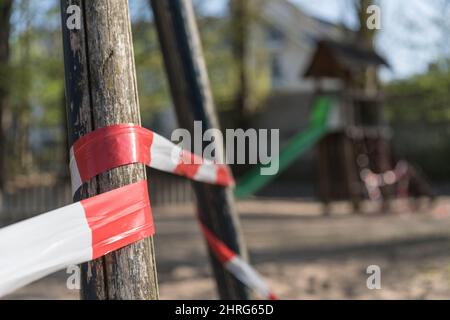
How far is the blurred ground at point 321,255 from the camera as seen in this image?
5.94m

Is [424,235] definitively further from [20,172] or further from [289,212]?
[20,172]

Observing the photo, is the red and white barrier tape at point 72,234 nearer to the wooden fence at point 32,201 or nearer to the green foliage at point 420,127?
the wooden fence at point 32,201

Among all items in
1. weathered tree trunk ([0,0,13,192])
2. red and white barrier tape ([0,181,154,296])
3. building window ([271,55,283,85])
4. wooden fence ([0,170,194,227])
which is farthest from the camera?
building window ([271,55,283,85])

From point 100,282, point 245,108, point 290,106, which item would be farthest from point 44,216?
point 290,106

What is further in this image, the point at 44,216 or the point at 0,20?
the point at 0,20

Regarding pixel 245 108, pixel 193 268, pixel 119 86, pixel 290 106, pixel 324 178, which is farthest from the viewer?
pixel 290 106

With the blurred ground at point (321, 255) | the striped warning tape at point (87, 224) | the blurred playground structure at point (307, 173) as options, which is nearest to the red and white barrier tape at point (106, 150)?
the striped warning tape at point (87, 224)

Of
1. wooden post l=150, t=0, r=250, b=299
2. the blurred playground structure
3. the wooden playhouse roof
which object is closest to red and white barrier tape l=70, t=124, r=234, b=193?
wooden post l=150, t=0, r=250, b=299

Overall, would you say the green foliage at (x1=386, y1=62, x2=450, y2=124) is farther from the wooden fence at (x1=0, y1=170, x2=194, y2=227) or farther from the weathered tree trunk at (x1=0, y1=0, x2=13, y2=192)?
the weathered tree trunk at (x1=0, y1=0, x2=13, y2=192)

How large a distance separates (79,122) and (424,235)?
27.0ft

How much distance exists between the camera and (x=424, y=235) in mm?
9758

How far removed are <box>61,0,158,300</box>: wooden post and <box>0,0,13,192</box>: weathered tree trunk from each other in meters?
10.2

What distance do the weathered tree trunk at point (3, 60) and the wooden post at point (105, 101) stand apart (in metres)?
10.2

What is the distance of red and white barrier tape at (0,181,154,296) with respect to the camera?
2125 millimetres
